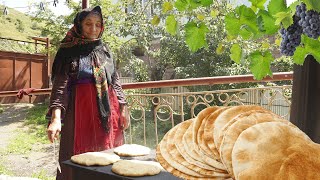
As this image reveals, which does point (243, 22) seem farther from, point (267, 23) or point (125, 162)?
point (125, 162)

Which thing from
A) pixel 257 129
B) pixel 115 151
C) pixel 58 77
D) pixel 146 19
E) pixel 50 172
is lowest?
pixel 50 172

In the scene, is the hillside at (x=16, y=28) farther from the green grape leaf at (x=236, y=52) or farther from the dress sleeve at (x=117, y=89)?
the green grape leaf at (x=236, y=52)

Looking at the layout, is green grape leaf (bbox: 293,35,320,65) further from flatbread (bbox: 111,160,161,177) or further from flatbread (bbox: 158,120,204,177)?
flatbread (bbox: 111,160,161,177)

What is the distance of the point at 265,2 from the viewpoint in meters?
0.76

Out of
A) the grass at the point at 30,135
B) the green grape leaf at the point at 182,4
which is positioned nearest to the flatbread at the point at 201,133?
the green grape leaf at the point at 182,4

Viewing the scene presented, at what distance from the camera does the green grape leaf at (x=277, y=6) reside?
714 millimetres

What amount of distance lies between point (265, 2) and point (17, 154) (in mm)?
13499

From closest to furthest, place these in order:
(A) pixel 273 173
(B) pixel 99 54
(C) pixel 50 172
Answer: (A) pixel 273 173
(B) pixel 99 54
(C) pixel 50 172

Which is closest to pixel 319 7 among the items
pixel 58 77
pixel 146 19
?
pixel 58 77

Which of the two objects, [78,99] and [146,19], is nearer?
[78,99]

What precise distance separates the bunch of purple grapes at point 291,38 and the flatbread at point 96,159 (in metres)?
0.88

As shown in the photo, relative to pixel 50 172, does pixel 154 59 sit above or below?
above

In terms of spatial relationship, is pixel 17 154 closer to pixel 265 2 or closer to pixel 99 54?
pixel 99 54

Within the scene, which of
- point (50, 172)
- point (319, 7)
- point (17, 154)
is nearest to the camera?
point (319, 7)
